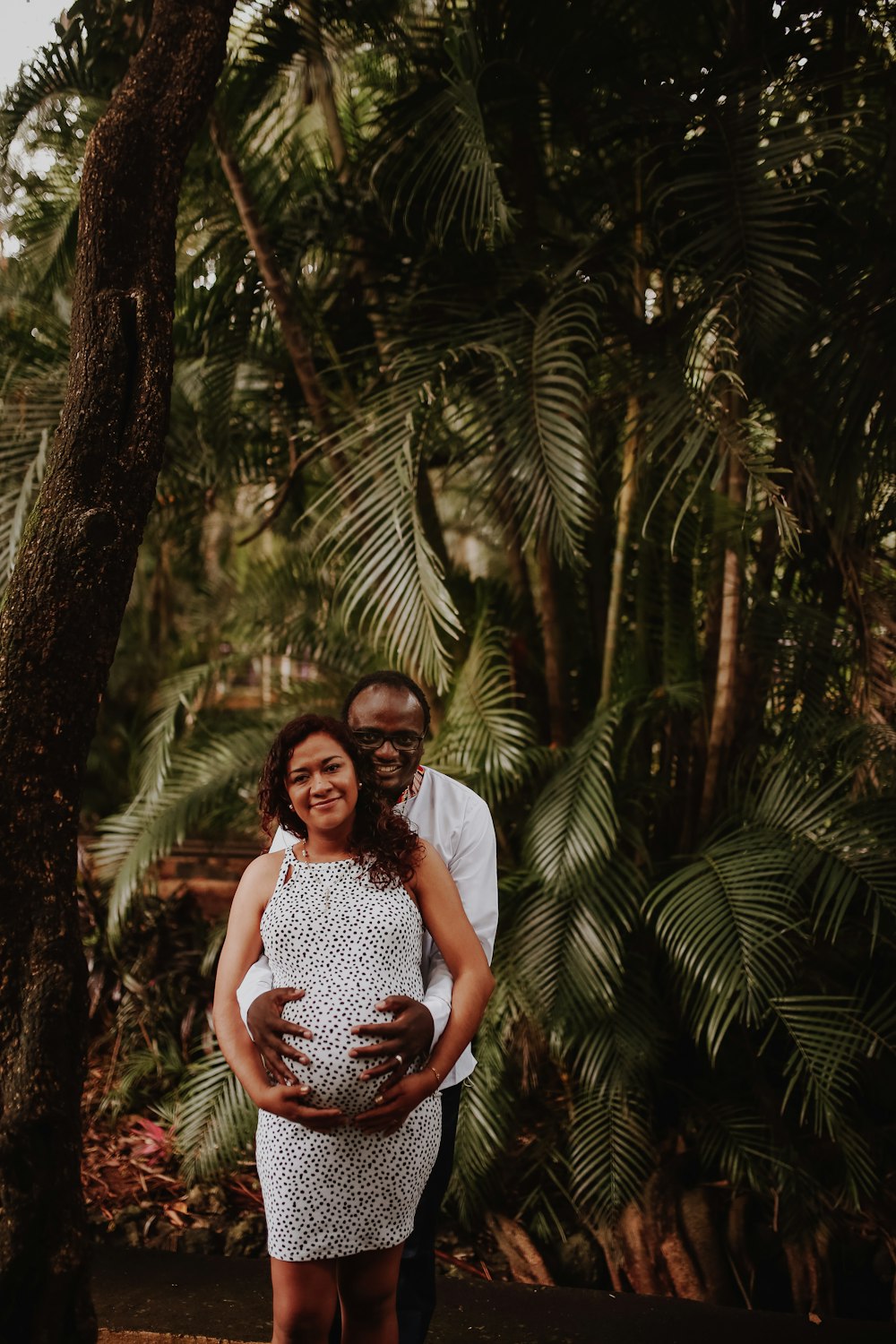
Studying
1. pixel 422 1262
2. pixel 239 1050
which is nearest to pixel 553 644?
pixel 422 1262

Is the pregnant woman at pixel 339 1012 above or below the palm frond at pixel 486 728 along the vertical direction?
below

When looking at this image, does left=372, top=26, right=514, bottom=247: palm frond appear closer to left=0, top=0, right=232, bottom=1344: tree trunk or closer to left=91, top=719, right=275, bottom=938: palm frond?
left=0, top=0, right=232, bottom=1344: tree trunk

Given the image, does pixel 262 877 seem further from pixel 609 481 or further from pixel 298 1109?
pixel 609 481

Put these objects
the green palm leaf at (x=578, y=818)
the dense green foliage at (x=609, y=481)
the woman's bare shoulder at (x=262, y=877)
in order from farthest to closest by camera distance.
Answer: the green palm leaf at (x=578, y=818) < the dense green foliage at (x=609, y=481) < the woman's bare shoulder at (x=262, y=877)

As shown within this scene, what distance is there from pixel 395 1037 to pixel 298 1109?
0.62ft

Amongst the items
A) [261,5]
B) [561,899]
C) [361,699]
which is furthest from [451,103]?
[561,899]

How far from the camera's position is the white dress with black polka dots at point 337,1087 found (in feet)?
6.05

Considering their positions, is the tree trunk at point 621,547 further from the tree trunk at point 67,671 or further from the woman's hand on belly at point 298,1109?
the woman's hand on belly at point 298,1109

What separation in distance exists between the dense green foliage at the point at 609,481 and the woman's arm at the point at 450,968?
5.68 feet

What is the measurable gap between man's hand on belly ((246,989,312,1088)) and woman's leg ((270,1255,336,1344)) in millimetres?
342

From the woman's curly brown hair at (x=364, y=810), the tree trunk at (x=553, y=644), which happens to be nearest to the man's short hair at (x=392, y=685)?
the woman's curly brown hair at (x=364, y=810)

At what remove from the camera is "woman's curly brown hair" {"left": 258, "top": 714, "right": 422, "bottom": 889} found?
201 centimetres

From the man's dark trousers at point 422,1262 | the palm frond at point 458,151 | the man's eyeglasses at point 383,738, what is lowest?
the man's dark trousers at point 422,1262

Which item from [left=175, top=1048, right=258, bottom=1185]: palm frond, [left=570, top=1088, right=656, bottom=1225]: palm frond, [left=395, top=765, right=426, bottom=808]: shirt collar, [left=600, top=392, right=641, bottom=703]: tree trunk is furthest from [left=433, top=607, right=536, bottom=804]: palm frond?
[left=395, top=765, right=426, bottom=808]: shirt collar
